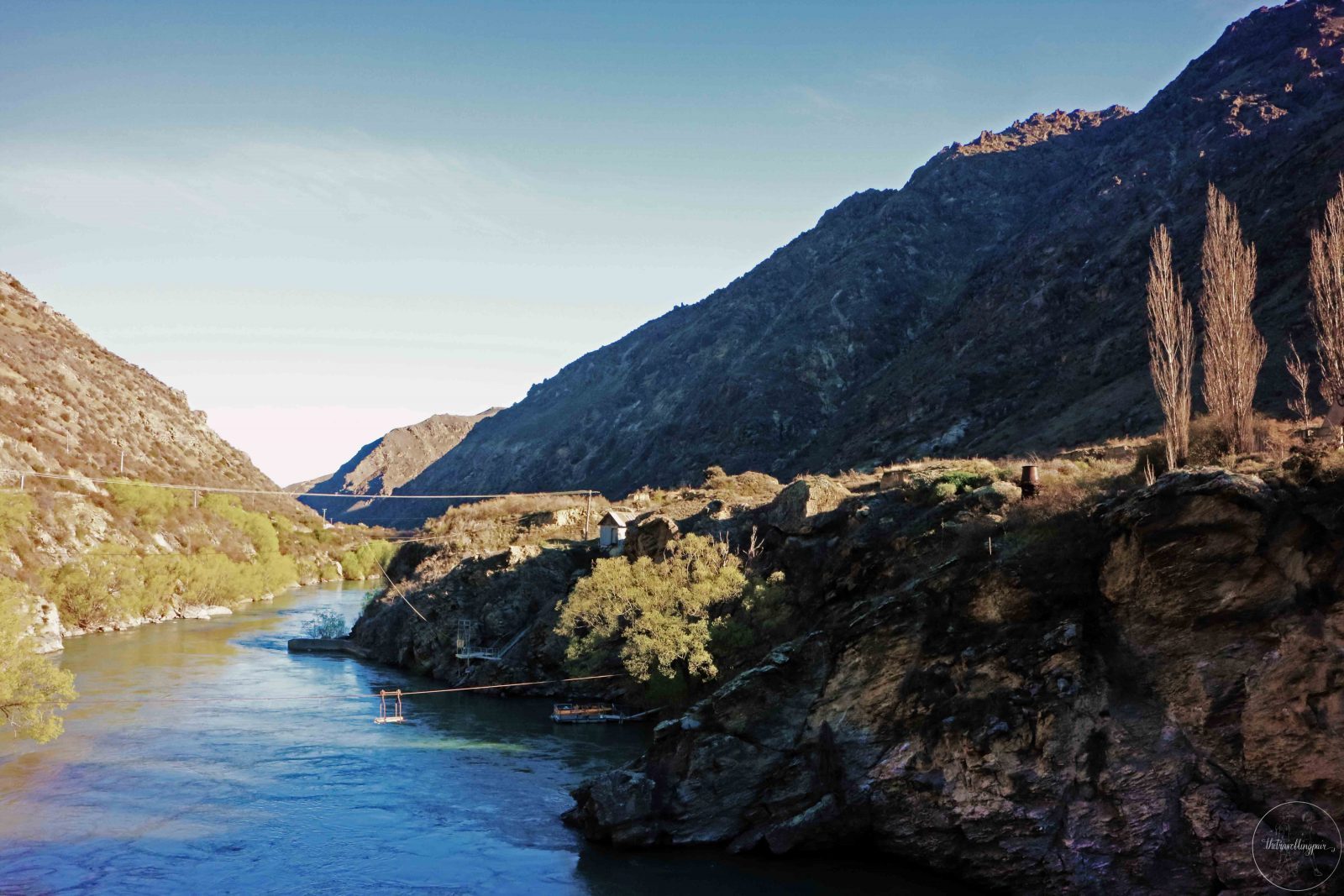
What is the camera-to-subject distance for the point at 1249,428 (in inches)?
1135

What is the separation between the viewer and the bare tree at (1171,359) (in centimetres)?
2969

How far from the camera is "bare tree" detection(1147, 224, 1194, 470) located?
2969cm

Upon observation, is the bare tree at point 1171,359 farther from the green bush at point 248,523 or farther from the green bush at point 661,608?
the green bush at point 248,523

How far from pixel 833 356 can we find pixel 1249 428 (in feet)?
355

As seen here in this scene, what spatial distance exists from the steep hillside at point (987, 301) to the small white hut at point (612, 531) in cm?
3331

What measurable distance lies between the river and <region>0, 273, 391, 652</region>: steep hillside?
39.9 ft

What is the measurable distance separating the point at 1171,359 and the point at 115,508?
99.5 m

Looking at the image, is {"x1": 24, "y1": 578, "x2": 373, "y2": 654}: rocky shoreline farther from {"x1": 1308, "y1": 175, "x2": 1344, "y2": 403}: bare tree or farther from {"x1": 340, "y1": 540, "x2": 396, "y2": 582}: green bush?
{"x1": 1308, "y1": 175, "x2": 1344, "y2": 403}: bare tree

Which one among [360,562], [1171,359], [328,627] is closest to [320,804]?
[1171,359]

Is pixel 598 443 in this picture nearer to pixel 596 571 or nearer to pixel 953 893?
pixel 596 571

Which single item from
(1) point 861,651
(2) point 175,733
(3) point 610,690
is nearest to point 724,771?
(1) point 861,651

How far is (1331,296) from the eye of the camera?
26875mm

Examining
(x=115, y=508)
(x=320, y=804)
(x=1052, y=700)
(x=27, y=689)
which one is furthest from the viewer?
(x=115, y=508)

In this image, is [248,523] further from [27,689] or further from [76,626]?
[27,689]
